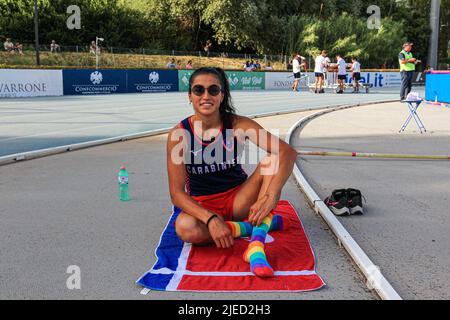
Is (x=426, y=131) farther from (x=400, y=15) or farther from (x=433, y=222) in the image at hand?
(x=400, y=15)

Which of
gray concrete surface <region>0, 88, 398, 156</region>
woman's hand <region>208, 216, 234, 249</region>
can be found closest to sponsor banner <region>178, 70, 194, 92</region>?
gray concrete surface <region>0, 88, 398, 156</region>

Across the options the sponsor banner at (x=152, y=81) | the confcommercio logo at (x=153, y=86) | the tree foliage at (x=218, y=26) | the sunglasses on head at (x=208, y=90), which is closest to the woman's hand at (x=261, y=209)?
the sunglasses on head at (x=208, y=90)

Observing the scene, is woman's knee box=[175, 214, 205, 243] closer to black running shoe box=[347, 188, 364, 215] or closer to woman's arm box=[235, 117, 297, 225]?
woman's arm box=[235, 117, 297, 225]

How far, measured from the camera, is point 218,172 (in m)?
4.38

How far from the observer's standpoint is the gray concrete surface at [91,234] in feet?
10.9

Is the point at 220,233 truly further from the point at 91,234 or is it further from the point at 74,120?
the point at 74,120

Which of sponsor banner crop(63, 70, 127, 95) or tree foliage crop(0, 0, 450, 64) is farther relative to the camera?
tree foliage crop(0, 0, 450, 64)

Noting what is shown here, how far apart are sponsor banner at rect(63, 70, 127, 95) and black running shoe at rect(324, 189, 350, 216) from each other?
2219 cm

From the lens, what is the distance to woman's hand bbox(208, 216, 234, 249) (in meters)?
3.79

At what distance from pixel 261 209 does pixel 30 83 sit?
2197cm
